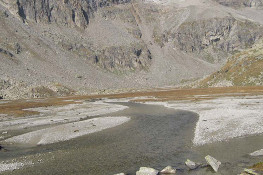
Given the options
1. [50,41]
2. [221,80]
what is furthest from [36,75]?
[221,80]

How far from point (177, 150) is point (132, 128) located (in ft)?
46.6

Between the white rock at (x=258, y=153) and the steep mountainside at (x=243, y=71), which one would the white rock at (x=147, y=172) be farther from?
the steep mountainside at (x=243, y=71)

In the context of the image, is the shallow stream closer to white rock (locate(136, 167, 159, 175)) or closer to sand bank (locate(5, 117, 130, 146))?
white rock (locate(136, 167, 159, 175))

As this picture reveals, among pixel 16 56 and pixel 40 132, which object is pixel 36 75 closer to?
pixel 16 56

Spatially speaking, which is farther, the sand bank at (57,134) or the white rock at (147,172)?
the sand bank at (57,134)

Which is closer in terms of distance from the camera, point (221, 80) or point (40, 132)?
point (40, 132)

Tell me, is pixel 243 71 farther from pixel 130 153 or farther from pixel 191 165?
pixel 191 165

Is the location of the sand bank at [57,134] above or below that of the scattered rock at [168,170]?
below

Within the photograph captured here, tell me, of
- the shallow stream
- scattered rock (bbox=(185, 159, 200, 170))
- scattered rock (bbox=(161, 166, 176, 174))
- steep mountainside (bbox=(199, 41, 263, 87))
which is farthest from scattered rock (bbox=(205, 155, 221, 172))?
steep mountainside (bbox=(199, 41, 263, 87))

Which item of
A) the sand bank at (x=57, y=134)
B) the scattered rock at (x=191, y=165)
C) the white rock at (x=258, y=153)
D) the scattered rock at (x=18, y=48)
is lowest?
the sand bank at (x=57, y=134)

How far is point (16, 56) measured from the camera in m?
162

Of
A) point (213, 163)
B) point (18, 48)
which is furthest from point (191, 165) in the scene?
point (18, 48)

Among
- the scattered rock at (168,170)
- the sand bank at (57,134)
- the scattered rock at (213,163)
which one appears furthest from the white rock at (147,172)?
the sand bank at (57,134)

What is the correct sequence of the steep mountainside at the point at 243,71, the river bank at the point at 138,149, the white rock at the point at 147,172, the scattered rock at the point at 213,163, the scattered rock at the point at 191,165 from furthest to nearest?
the steep mountainside at the point at 243,71 → the river bank at the point at 138,149 → the scattered rock at the point at 191,165 → the scattered rock at the point at 213,163 → the white rock at the point at 147,172
